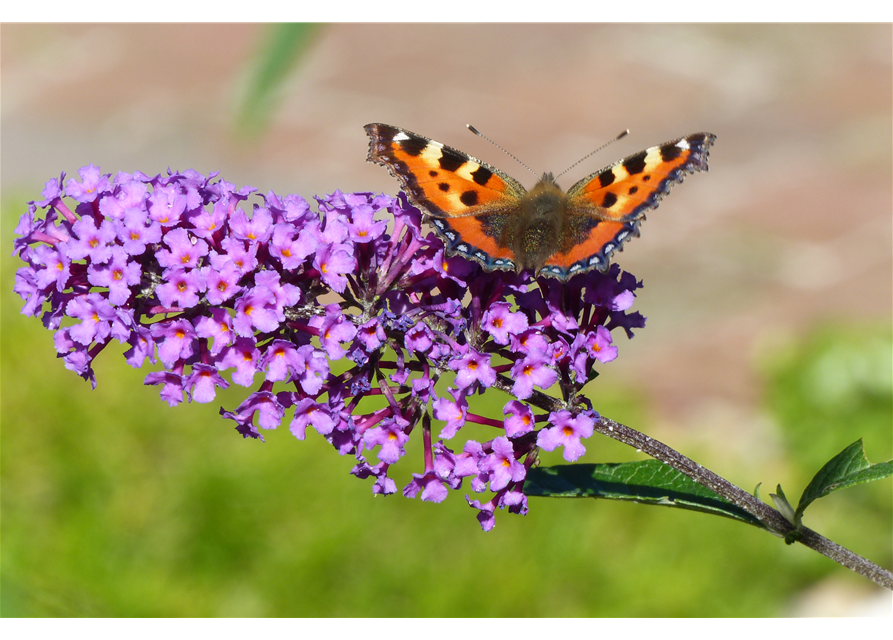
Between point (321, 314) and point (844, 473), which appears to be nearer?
point (321, 314)

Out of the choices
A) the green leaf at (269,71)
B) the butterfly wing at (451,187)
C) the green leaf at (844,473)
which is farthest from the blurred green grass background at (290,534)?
the green leaf at (269,71)

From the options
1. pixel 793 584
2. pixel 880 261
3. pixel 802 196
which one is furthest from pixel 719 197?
pixel 793 584

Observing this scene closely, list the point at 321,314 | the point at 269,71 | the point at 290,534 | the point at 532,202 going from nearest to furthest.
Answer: the point at 269,71 < the point at 321,314 < the point at 532,202 < the point at 290,534

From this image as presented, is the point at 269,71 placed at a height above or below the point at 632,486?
below

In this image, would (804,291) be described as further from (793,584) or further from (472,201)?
(472,201)

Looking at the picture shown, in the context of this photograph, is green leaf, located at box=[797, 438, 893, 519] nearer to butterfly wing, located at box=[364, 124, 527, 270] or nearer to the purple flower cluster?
the purple flower cluster

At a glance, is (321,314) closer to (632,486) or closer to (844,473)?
(632,486)

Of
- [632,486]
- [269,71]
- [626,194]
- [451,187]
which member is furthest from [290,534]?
[269,71]
